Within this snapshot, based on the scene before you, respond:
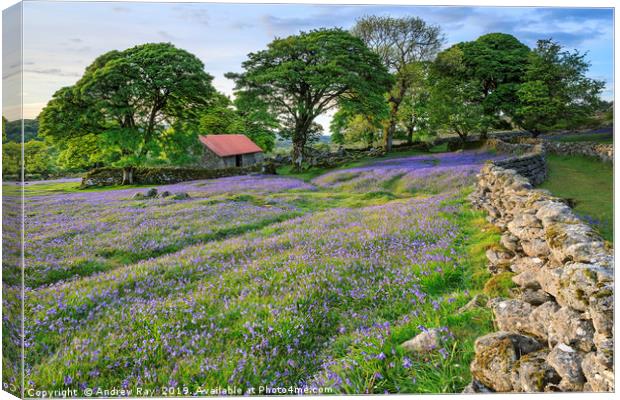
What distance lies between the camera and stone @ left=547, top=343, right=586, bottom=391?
336 cm

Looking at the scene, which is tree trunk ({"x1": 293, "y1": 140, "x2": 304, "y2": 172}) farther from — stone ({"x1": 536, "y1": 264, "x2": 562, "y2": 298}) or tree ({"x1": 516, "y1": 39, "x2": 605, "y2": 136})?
stone ({"x1": 536, "y1": 264, "x2": 562, "y2": 298})

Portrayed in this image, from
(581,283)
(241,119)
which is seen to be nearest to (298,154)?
(241,119)

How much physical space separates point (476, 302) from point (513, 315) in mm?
534

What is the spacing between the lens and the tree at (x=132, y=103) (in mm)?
5762

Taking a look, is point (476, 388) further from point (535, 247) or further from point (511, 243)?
point (511, 243)

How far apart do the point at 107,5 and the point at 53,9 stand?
732mm

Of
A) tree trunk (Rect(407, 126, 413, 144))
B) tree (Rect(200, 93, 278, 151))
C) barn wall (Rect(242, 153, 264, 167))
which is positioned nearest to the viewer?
tree (Rect(200, 93, 278, 151))

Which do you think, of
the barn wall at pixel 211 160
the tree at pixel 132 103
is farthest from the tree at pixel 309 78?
the barn wall at pixel 211 160

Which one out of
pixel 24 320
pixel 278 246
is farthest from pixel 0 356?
pixel 278 246

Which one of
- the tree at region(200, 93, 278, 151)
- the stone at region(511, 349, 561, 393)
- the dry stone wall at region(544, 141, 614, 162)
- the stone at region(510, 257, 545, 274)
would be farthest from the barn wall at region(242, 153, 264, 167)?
the dry stone wall at region(544, 141, 614, 162)

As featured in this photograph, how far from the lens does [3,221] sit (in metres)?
5.30

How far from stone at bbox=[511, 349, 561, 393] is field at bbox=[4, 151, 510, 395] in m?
0.48

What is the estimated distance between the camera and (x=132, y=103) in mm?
6113

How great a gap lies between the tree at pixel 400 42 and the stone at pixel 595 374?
5.10 m
